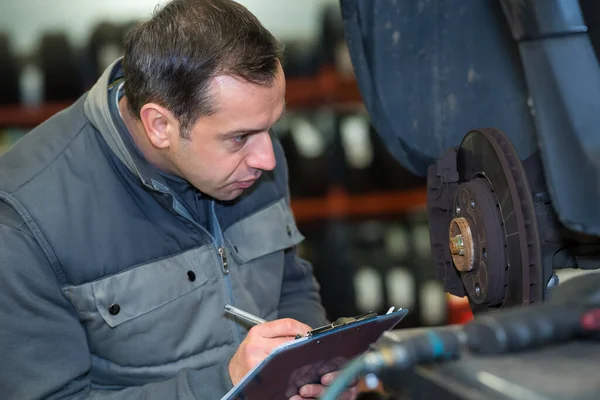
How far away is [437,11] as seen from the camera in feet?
4.28

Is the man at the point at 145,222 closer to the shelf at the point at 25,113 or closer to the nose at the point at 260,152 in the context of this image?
the nose at the point at 260,152

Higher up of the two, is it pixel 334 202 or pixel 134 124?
pixel 134 124

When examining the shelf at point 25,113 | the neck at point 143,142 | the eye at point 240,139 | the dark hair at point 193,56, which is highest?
the shelf at point 25,113

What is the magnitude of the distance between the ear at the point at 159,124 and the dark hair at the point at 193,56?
0.04ft

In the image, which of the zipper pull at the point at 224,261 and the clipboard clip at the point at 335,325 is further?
the zipper pull at the point at 224,261

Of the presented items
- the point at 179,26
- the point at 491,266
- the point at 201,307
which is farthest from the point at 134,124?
the point at 491,266

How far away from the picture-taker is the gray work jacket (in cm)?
117

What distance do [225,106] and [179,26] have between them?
0.15 meters

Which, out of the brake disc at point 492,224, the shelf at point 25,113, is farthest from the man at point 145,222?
the shelf at point 25,113

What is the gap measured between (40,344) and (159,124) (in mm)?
384

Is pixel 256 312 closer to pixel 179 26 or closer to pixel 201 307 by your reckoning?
pixel 201 307

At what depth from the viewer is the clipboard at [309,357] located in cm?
98

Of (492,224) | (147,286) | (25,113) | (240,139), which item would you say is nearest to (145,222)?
(147,286)

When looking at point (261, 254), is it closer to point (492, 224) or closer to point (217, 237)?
point (217, 237)
